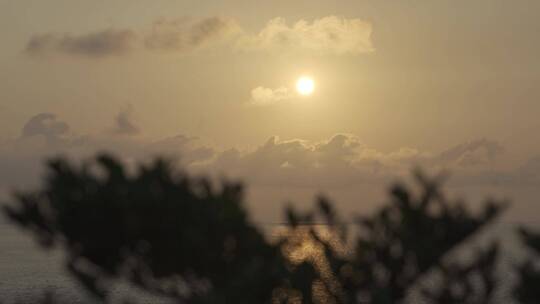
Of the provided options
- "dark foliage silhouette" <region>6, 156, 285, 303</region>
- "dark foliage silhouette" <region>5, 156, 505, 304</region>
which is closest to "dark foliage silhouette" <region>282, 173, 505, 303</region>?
"dark foliage silhouette" <region>5, 156, 505, 304</region>

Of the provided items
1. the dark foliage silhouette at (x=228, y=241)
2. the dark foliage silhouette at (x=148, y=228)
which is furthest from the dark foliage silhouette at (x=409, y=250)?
the dark foliage silhouette at (x=148, y=228)

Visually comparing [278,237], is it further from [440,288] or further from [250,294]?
[440,288]

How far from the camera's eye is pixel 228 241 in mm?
13797

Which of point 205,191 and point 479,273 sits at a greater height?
point 205,191

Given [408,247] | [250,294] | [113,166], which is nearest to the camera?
[250,294]

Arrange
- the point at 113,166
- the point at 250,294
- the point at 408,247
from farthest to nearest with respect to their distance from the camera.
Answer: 1. the point at 408,247
2. the point at 113,166
3. the point at 250,294

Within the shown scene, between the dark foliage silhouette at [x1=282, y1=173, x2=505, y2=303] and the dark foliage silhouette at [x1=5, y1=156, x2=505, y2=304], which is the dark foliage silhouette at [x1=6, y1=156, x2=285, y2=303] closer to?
the dark foliage silhouette at [x1=5, y1=156, x2=505, y2=304]

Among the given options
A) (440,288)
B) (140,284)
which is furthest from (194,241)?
(440,288)

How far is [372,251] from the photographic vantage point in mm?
14570

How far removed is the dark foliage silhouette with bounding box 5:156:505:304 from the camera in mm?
13273

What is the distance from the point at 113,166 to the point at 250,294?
3.47 meters

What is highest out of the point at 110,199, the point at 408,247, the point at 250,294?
the point at 110,199

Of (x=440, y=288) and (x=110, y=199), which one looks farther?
(x=440, y=288)

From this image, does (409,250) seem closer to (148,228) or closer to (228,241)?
(228,241)
